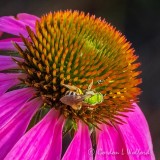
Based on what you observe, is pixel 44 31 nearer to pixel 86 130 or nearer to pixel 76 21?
pixel 76 21

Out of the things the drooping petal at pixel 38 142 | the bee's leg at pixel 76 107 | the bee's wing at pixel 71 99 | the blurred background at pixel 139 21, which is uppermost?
the blurred background at pixel 139 21

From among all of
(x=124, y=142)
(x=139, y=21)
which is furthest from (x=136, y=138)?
(x=139, y=21)

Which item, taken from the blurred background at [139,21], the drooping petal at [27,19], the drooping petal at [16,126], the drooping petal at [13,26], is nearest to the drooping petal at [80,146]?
the drooping petal at [16,126]

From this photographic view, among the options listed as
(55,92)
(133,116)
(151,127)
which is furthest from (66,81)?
(151,127)

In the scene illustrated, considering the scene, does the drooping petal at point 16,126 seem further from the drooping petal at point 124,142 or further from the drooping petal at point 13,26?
the drooping petal at point 13,26

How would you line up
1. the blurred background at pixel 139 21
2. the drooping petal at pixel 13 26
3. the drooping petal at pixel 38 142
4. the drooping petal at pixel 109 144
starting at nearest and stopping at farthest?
1. the drooping petal at pixel 38 142
2. the drooping petal at pixel 109 144
3. the drooping petal at pixel 13 26
4. the blurred background at pixel 139 21

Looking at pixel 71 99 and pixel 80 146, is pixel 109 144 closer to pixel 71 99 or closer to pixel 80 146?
pixel 80 146
